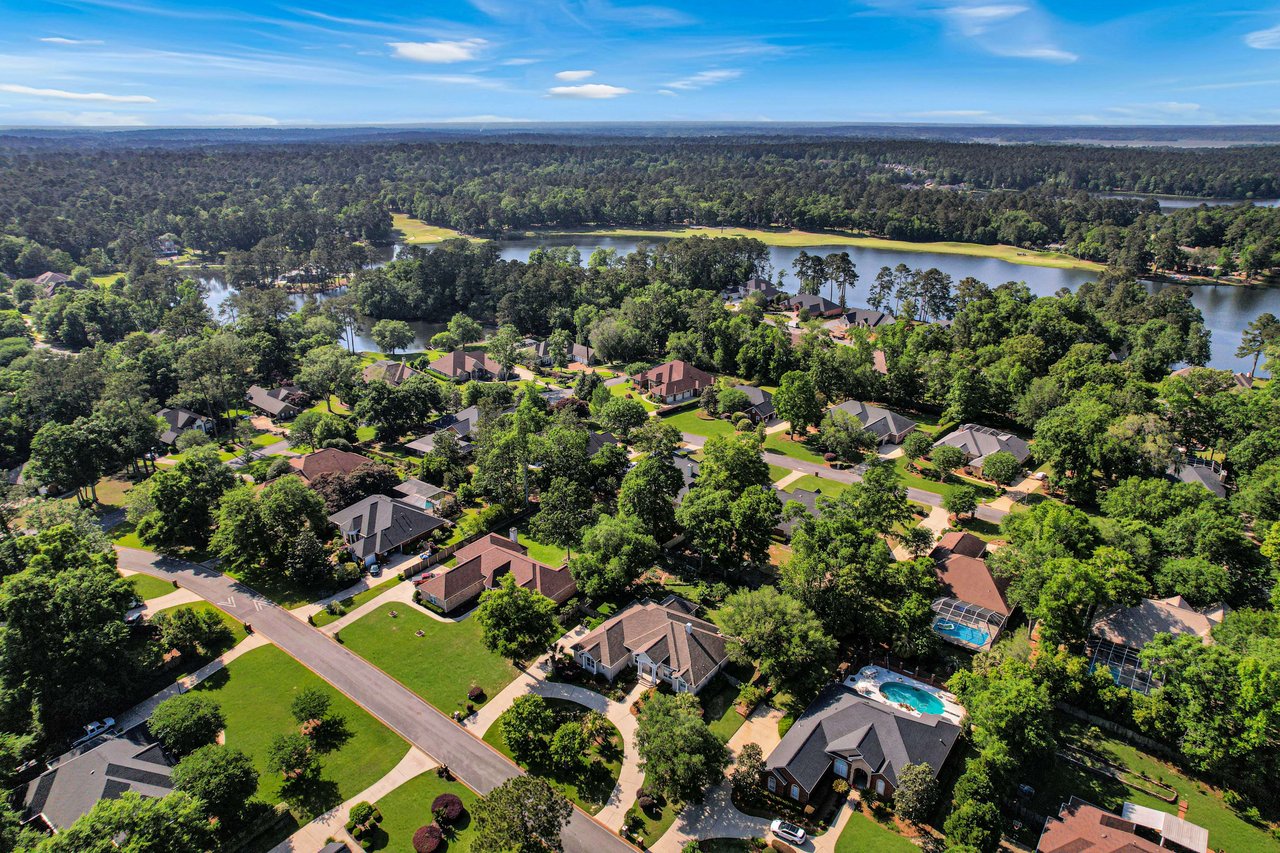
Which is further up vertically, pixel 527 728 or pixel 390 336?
pixel 390 336

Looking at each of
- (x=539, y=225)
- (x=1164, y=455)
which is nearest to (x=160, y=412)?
(x=1164, y=455)

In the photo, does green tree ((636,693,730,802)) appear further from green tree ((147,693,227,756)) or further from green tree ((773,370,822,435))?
green tree ((773,370,822,435))

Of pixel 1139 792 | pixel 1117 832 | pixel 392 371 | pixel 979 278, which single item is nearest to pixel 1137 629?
pixel 1139 792

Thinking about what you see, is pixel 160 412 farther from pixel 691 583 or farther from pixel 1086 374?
pixel 1086 374

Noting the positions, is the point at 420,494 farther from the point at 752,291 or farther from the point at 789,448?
the point at 752,291

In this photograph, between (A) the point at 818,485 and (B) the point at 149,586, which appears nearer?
(B) the point at 149,586

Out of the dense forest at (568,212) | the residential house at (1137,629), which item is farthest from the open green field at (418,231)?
the residential house at (1137,629)
